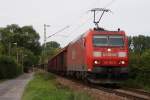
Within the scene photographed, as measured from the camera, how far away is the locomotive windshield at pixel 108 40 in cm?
2803

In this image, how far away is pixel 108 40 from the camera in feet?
92.2

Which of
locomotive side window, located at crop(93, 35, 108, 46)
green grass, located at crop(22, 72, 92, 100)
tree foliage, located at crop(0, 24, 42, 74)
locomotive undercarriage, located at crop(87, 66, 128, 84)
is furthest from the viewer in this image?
tree foliage, located at crop(0, 24, 42, 74)

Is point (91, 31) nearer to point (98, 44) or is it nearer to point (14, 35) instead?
point (98, 44)

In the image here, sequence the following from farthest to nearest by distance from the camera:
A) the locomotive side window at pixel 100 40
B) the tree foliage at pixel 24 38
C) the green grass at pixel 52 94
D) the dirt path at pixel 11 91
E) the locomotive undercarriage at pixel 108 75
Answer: the tree foliage at pixel 24 38
the locomotive side window at pixel 100 40
the locomotive undercarriage at pixel 108 75
the dirt path at pixel 11 91
the green grass at pixel 52 94

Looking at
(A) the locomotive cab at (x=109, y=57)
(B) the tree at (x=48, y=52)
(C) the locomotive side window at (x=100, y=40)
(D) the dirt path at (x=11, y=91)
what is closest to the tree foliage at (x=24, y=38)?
(B) the tree at (x=48, y=52)

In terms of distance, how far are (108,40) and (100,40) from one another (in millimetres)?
472

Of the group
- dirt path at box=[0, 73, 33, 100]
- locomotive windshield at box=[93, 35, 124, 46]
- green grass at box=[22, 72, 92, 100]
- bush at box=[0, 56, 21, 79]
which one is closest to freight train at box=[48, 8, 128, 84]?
locomotive windshield at box=[93, 35, 124, 46]

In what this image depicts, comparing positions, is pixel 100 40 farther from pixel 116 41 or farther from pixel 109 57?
pixel 109 57

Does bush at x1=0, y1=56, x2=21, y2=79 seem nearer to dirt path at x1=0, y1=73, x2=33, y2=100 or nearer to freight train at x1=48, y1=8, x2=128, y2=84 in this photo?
dirt path at x1=0, y1=73, x2=33, y2=100

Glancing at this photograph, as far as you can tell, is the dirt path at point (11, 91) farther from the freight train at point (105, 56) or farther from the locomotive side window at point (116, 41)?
the locomotive side window at point (116, 41)

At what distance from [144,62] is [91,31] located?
3975 millimetres

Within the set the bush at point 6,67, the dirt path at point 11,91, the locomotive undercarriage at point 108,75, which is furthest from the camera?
the bush at point 6,67

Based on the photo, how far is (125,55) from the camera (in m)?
27.5

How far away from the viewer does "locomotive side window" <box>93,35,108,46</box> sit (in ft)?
91.9
